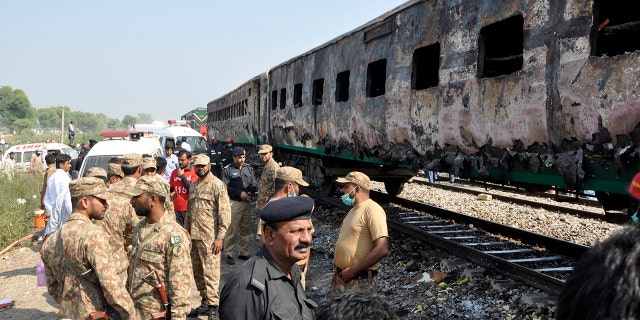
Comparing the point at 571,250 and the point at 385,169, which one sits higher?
the point at 385,169

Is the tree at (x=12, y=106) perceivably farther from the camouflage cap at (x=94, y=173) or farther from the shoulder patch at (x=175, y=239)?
the shoulder patch at (x=175, y=239)

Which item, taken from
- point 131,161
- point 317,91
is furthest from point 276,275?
point 317,91

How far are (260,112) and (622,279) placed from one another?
16.1m

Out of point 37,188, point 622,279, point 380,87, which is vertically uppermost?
point 380,87

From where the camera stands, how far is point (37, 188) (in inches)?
595

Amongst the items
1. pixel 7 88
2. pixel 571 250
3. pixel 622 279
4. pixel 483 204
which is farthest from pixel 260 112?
pixel 7 88

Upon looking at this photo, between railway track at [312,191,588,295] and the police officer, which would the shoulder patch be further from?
railway track at [312,191,588,295]

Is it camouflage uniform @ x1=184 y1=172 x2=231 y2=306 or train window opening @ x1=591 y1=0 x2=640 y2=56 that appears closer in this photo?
train window opening @ x1=591 y1=0 x2=640 y2=56

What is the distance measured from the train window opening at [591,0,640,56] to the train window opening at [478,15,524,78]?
840 millimetres

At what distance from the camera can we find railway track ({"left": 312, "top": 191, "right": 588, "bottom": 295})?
19.8 ft

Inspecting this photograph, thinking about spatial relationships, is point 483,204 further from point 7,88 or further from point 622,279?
point 7,88

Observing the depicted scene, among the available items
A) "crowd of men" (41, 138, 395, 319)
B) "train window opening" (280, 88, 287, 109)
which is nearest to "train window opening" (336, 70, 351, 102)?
"train window opening" (280, 88, 287, 109)

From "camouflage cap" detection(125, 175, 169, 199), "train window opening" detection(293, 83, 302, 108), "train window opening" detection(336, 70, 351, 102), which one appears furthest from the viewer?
"train window opening" detection(293, 83, 302, 108)

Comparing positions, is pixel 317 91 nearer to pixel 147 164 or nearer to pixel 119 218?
pixel 147 164
